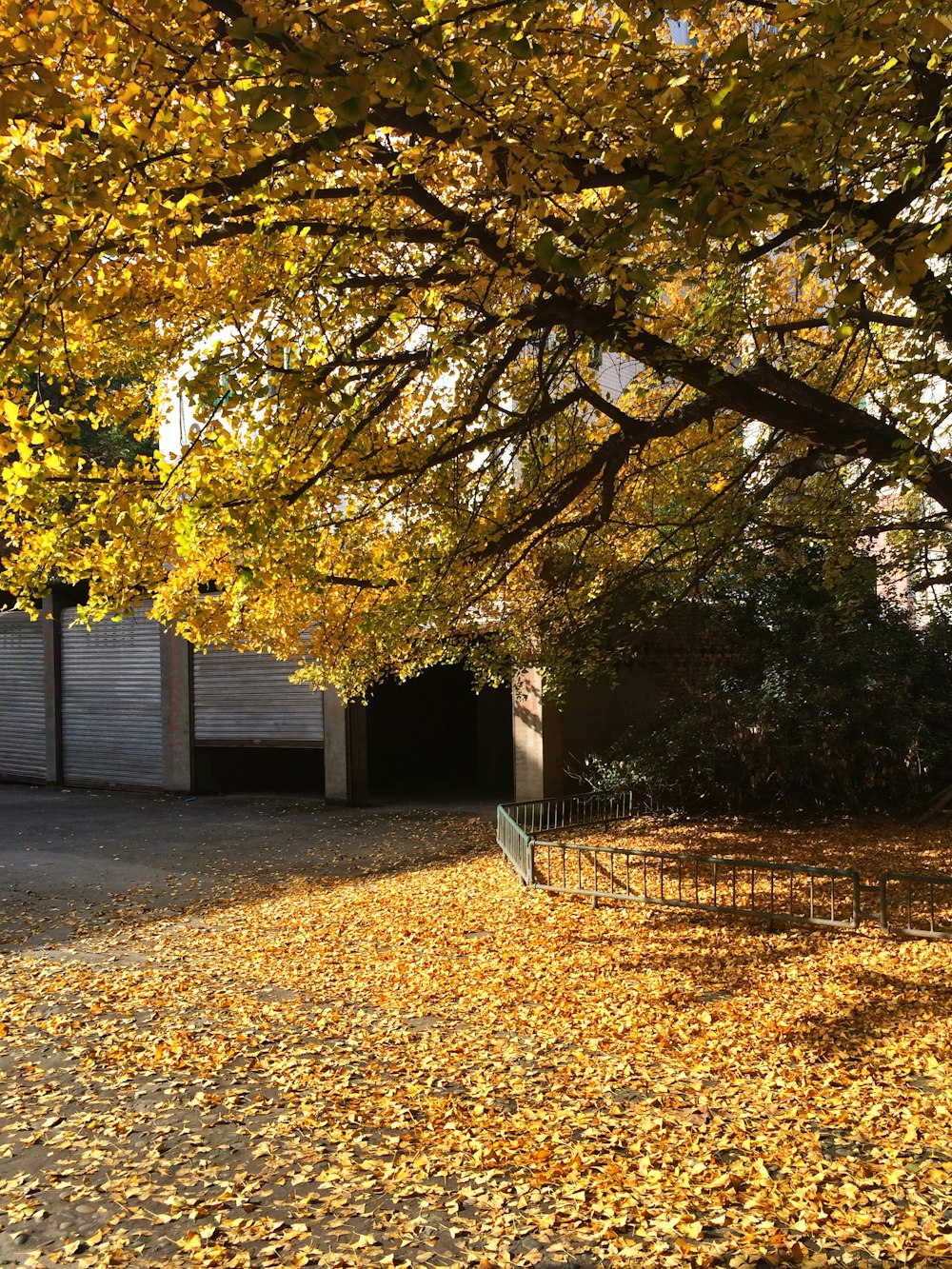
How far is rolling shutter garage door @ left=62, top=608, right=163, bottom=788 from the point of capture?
2064 centimetres

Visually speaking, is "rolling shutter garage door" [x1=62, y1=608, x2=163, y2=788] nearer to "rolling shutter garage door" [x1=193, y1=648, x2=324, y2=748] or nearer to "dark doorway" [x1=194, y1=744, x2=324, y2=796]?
"dark doorway" [x1=194, y1=744, x2=324, y2=796]

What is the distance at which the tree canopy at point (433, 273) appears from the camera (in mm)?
3773

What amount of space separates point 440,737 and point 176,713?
20.7 ft

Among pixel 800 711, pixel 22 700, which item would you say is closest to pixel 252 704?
pixel 22 700

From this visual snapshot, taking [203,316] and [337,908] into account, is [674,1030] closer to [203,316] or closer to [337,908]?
[337,908]

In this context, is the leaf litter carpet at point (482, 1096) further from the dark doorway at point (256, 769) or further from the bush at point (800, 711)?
the dark doorway at point (256, 769)

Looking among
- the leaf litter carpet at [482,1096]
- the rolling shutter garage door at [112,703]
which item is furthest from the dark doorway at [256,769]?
the leaf litter carpet at [482,1096]

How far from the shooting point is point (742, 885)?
9.72 meters

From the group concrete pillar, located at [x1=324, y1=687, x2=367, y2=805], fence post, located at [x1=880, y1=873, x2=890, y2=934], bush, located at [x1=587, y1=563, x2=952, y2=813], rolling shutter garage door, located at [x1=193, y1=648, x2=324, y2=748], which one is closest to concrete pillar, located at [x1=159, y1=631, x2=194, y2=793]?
A: rolling shutter garage door, located at [x1=193, y1=648, x2=324, y2=748]

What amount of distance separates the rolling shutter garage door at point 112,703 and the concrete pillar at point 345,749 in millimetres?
4497

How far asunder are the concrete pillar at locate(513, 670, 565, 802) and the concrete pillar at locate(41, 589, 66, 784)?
1170cm

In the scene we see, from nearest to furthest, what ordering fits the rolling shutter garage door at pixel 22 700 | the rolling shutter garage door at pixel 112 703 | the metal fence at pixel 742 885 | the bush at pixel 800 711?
the metal fence at pixel 742 885
the bush at pixel 800 711
the rolling shutter garage door at pixel 112 703
the rolling shutter garage door at pixel 22 700

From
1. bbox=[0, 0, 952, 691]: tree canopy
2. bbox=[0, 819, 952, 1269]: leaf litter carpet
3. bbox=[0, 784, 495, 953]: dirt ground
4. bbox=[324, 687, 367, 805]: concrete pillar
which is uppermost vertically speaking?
bbox=[0, 0, 952, 691]: tree canopy

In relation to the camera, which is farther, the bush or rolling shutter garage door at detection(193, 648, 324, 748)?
rolling shutter garage door at detection(193, 648, 324, 748)
